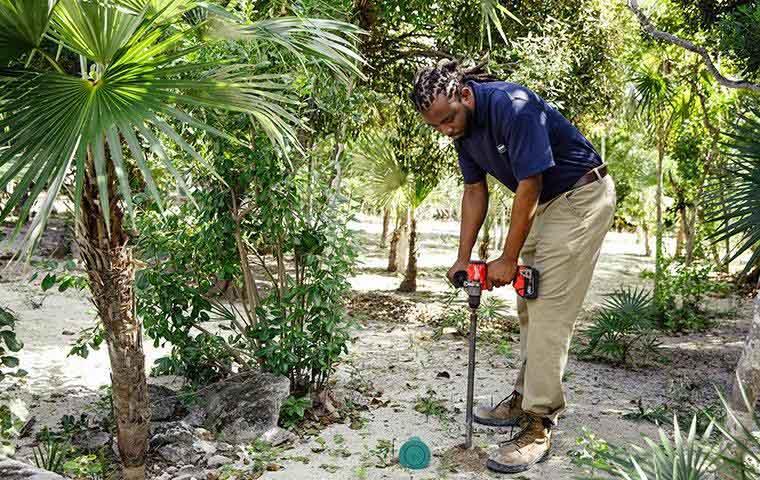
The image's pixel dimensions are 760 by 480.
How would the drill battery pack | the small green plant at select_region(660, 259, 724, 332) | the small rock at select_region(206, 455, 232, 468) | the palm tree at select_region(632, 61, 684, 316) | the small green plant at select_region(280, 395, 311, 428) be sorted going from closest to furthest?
the drill battery pack
the small rock at select_region(206, 455, 232, 468)
the small green plant at select_region(280, 395, 311, 428)
the palm tree at select_region(632, 61, 684, 316)
the small green plant at select_region(660, 259, 724, 332)

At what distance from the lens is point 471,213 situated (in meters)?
3.76

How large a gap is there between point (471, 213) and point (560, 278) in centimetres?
63

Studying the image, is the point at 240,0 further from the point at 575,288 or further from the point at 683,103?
the point at 683,103

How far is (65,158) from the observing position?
229 centimetres

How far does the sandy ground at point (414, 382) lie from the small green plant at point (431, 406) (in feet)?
0.10

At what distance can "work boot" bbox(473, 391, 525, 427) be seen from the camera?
3.94 meters

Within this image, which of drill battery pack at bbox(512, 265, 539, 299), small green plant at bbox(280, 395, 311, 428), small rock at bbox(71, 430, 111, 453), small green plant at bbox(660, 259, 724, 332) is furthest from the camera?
small green plant at bbox(660, 259, 724, 332)

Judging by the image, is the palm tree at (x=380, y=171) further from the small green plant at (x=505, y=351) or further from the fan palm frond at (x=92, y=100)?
the fan palm frond at (x=92, y=100)

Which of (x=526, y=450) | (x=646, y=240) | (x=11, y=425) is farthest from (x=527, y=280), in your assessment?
(x=646, y=240)

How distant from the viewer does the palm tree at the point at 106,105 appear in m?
2.29

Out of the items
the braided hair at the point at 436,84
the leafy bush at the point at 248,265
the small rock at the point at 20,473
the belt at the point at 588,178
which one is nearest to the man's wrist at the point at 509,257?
the belt at the point at 588,178

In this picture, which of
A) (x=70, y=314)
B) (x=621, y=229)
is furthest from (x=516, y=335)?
(x=621, y=229)

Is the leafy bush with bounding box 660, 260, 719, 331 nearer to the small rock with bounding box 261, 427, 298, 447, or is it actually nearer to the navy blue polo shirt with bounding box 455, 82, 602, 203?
the navy blue polo shirt with bounding box 455, 82, 602, 203

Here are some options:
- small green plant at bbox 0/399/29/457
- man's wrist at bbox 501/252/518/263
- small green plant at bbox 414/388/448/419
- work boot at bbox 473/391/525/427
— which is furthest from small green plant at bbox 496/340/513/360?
small green plant at bbox 0/399/29/457
